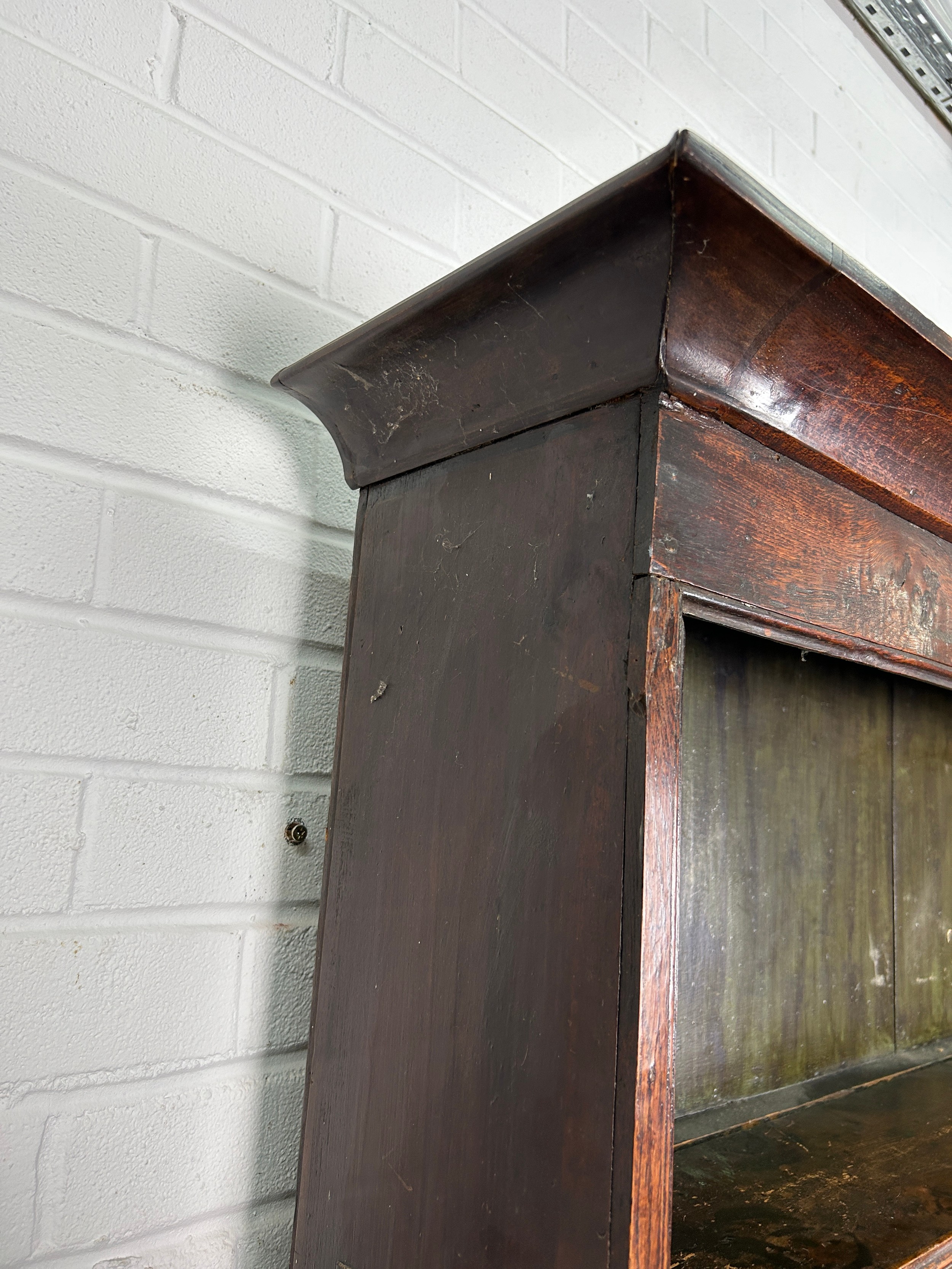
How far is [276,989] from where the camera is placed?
914mm

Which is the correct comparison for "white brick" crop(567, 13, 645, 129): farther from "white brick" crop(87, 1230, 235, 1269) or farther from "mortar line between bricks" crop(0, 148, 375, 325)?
"white brick" crop(87, 1230, 235, 1269)

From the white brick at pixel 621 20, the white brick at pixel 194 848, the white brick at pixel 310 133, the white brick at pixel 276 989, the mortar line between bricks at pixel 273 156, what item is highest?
the white brick at pixel 621 20

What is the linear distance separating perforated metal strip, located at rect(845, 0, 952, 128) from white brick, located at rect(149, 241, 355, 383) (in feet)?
4.60

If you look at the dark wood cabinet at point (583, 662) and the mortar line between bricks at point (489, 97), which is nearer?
the dark wood cabinet at point (583, 662)

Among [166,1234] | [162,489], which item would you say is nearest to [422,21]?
[162,489]

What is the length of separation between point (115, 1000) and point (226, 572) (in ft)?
1.33

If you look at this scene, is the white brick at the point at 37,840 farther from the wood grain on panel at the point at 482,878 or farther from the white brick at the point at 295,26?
the white brick at the point at 295,26

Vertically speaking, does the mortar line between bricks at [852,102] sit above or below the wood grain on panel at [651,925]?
above

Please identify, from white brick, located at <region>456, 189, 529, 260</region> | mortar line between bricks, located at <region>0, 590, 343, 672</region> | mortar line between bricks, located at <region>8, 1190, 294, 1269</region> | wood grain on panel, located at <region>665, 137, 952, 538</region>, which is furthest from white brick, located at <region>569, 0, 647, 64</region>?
mortar line between bricks, located at <region>8, 1190, 294, 1269</region>

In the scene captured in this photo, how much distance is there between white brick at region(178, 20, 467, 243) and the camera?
3.07ft

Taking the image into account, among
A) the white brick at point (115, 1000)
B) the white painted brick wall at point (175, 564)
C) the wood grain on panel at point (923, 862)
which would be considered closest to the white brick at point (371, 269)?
the white painted brick wall at point (175, 564)

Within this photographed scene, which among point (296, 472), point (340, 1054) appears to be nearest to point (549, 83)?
point (296, 472)

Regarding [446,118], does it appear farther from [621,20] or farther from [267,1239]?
[267,1239]

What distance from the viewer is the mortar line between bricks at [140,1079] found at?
760 millimetres
